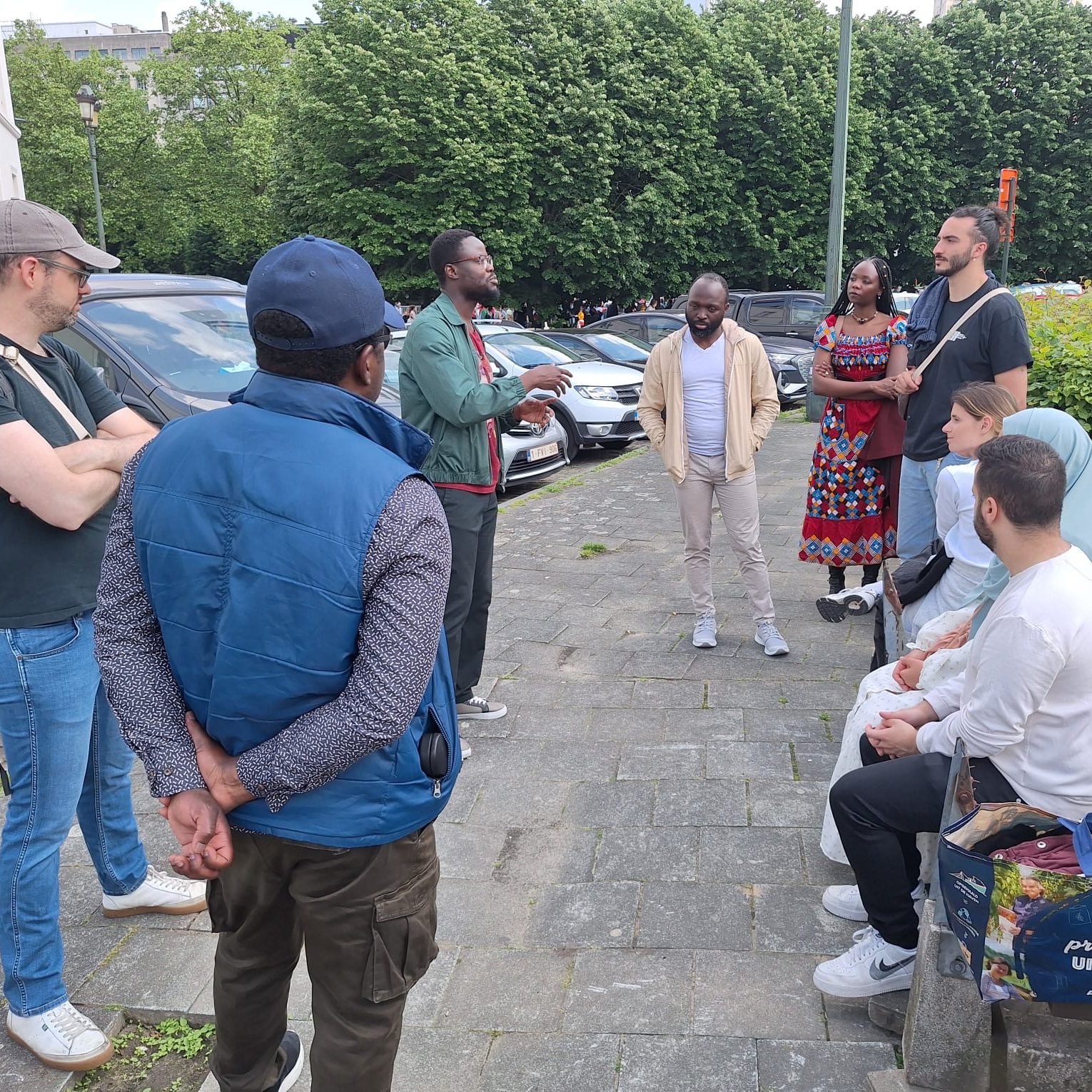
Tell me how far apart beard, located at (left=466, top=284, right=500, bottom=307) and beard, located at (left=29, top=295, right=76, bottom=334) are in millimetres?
1955

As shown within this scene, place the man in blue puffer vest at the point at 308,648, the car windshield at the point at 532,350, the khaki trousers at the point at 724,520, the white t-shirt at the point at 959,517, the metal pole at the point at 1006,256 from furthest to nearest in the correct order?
the car windshield at the point at 532,350 < the metal pole at the point at 1006,256 < the khaki trousers at the point at 724,520 < the white t-shirt at the point at 959,517 < the man in blue puffer vest at the point at 308,648

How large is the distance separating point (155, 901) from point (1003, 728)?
2.62 meters

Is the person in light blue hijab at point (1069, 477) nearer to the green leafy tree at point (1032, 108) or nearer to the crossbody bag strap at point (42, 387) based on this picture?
the crossbody bag strap at point (42, 387)

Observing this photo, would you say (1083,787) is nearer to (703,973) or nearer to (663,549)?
(703,973)

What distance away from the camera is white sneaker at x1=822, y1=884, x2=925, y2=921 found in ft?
10.8

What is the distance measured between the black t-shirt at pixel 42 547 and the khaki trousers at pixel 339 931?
37.8 inches

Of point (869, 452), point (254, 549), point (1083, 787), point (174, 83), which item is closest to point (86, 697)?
point (254, 549)

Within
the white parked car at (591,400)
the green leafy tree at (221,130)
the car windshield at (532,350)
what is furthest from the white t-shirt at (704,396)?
the green leafy tree at (221,130)

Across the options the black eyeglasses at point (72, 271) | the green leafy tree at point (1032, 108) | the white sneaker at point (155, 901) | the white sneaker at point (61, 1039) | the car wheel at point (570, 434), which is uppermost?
the green leafy tree at point (1032, 108)

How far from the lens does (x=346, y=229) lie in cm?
2505

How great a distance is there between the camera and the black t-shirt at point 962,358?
502 cm

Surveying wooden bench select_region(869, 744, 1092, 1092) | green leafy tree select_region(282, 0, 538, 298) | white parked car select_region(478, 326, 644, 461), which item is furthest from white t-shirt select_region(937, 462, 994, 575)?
green leafy tree select_region(282, 0, 538, 298)

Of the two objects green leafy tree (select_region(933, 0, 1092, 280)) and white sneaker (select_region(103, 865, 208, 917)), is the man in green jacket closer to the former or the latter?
white sneaker (select_region(103, 865, 208, 917))

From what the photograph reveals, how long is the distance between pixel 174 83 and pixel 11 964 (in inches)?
1874
